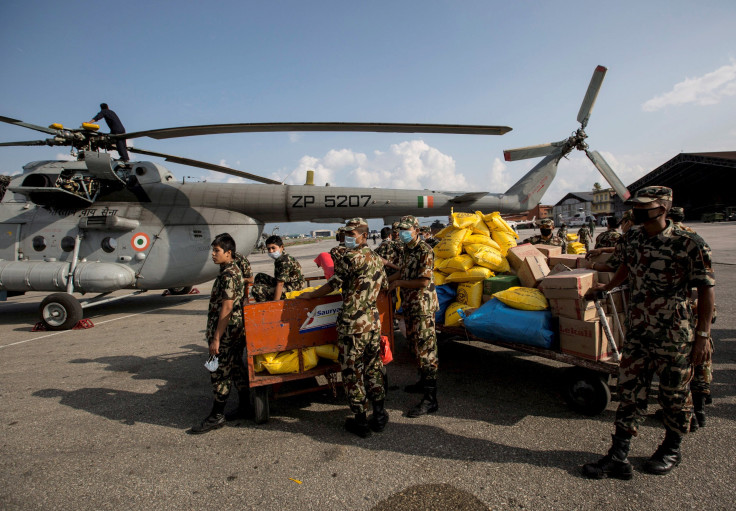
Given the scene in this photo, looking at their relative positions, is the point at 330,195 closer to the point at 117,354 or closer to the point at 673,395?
the point at 117,354

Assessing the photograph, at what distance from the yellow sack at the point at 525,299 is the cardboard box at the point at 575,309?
142 mm

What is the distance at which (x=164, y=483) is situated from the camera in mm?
2602

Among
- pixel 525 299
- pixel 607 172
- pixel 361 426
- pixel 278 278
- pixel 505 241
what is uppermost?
pixel 607 172

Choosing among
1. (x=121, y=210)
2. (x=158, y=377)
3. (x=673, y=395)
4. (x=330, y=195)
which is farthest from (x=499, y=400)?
(x=121, y=210)

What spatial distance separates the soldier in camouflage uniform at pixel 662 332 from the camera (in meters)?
2.36

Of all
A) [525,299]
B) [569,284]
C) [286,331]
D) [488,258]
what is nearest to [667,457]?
[569,284]

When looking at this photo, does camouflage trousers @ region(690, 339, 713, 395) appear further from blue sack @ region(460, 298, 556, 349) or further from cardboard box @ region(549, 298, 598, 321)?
blue sack @ region(460, 298, 556, 349)

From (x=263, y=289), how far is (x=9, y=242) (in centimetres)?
759

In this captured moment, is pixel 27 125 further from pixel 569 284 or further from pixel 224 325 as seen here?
pixel 569 284

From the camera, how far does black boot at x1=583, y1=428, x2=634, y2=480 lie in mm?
2408

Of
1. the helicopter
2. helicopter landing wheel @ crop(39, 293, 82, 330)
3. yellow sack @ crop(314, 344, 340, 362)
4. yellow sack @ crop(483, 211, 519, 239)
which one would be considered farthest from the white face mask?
helicopter landing wheel @ crop(39, 293, 82, 330)

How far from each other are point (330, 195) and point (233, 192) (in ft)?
7.65

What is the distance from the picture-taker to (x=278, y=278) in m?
4.67

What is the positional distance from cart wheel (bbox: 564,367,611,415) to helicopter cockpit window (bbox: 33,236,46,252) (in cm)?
1060
